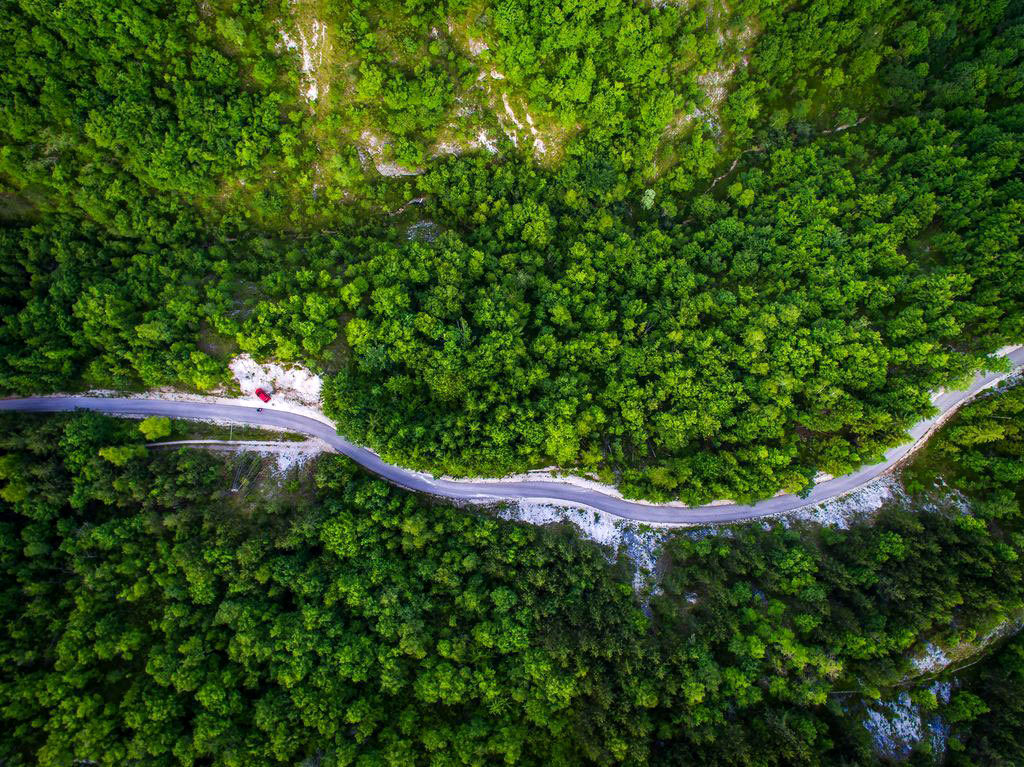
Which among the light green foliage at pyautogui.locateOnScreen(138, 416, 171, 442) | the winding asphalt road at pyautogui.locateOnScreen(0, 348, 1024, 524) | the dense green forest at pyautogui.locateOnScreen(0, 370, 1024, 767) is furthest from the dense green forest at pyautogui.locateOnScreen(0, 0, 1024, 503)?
the dense green forest at pyautogui.locateOnScreen(0, 370, 1024, 767)

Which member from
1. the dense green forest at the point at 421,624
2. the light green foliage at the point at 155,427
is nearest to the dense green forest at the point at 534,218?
the light green foliage at the point at 155,427

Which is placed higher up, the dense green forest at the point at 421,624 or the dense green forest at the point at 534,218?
the dense green forest at the point at 534,218

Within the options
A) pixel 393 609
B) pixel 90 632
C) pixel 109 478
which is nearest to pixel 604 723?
pixel 393 609

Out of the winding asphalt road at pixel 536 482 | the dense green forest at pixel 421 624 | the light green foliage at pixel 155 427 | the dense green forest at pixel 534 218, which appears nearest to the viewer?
the dense green forest at pixel 421 624

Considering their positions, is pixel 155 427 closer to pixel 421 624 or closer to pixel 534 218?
pixel 421 624

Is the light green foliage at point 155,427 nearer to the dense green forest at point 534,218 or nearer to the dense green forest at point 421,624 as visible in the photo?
the dense green forest at point 421,624

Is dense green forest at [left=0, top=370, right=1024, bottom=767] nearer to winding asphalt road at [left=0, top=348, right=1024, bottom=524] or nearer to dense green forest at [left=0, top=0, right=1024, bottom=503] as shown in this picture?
winding asphalt road at [left=0, top=348, right=1024, bottom=524]

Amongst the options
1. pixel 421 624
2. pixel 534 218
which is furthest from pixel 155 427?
pixel 534 218
